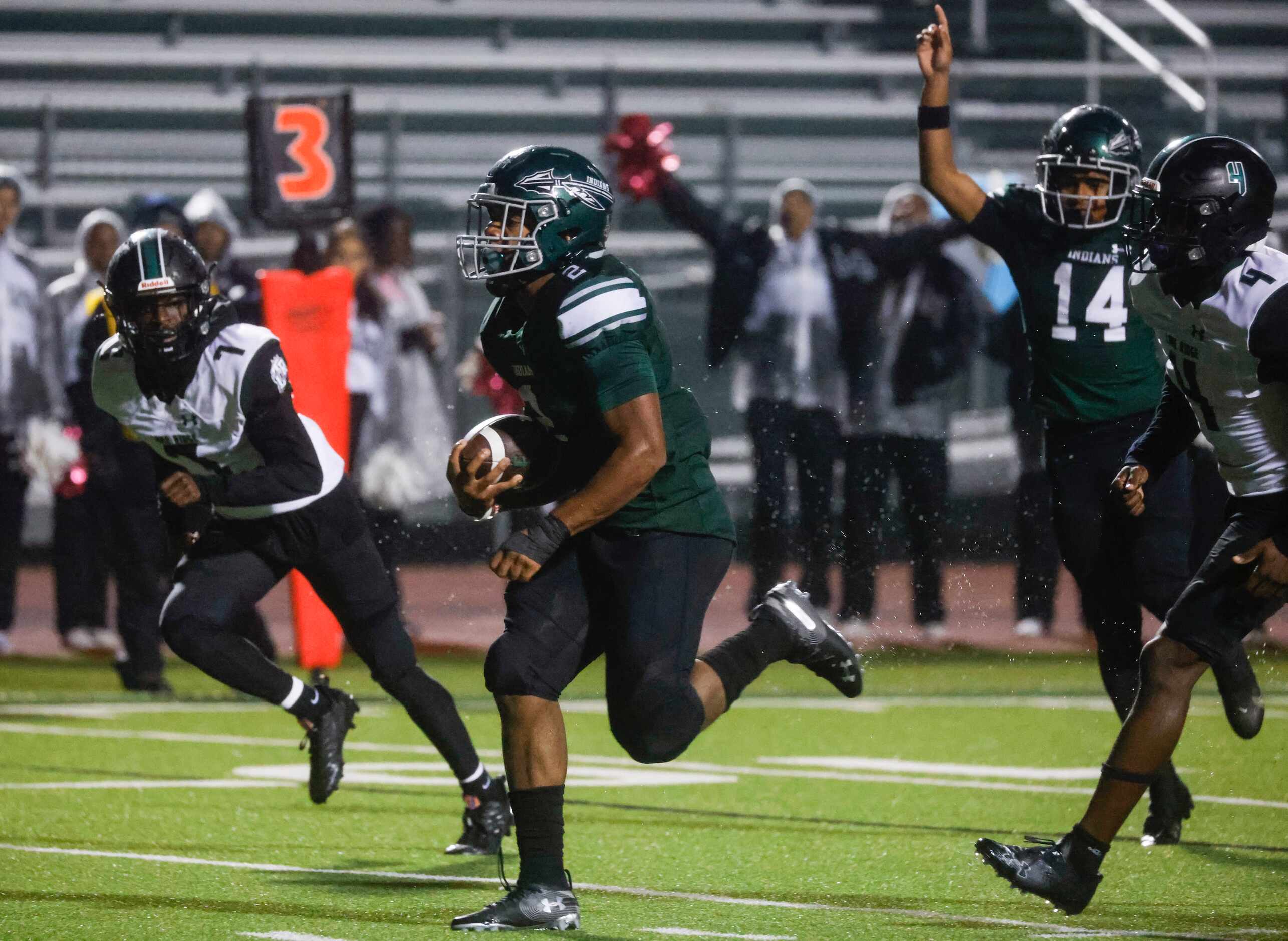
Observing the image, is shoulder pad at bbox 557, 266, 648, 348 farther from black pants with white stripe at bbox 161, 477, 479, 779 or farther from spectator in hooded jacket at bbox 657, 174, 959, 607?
spectator in hooded jacket at bbox 657, 174, 959, 607

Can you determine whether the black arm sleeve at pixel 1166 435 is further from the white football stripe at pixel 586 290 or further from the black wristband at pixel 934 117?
the white football stripe at pixel 586 290

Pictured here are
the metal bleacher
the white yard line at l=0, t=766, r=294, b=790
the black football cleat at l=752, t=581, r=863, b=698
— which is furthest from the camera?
the metal bleacher

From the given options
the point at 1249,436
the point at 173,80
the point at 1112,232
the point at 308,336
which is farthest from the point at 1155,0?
the point at 1249,436

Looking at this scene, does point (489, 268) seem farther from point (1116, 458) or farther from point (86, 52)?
point (86, 52)

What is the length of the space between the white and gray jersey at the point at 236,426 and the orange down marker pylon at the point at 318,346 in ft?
10.9

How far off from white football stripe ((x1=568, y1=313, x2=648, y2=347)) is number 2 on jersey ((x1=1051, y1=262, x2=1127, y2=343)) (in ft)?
6.04

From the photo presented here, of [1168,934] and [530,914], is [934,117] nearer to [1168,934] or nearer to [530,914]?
[1168,934]

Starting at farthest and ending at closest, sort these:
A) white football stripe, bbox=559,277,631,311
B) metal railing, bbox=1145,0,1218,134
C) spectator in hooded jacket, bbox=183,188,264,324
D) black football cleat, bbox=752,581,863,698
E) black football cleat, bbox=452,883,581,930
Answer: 1. metal railing, bbox=1145,0,1218,134
2. spectator in hooded jacket, bbox=183,188,264,324
3. black football cleat, bbox=752,581,863,698
4. white football stripe, bbox=559,277,631,311
5. black football cleat, bbox=452,883,581,930

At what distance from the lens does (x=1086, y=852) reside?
181 inches

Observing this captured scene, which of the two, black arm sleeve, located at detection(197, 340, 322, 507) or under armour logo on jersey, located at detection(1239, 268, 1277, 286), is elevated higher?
under armour logo on jersey, located at detection(1239, 268, 1277, 286)

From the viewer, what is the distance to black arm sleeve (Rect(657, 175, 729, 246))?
390 inches

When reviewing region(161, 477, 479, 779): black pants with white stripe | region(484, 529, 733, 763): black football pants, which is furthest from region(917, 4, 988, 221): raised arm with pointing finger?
region(161, 477, 479, 779): black pants with white stripe

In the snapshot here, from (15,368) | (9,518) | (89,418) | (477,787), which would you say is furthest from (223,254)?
(477,787)

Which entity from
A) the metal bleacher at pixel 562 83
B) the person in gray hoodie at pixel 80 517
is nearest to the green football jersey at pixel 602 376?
the person in gray hoodie at pixel 80 517
